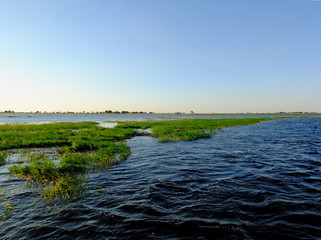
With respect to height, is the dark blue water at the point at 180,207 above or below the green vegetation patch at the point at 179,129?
below

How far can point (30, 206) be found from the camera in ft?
25.7

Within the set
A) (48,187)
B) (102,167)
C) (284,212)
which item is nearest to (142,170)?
(102,167)

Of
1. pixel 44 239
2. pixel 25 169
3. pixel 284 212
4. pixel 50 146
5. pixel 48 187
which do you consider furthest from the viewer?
pixel 50 146

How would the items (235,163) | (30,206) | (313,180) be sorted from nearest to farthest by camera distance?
(30,206), (313,180), (235,163)

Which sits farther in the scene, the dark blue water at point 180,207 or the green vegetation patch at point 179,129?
the green vegetation patch at point 179,129

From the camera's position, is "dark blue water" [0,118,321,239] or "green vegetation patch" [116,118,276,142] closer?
"dark blue water" [0,118,321,239]

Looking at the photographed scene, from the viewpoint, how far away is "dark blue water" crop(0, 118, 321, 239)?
6.06 meters

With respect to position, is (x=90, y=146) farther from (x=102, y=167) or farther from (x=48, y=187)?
(x=48, y=187)

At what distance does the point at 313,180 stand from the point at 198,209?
7.87 metres

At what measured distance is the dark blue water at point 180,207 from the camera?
6059mm

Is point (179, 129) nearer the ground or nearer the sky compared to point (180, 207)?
nearer the sky

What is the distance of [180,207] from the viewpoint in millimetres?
7613

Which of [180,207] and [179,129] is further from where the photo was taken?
[179,129]

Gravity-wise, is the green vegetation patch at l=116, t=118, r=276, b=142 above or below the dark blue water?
above
